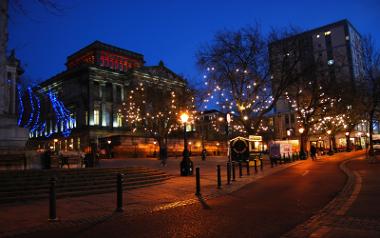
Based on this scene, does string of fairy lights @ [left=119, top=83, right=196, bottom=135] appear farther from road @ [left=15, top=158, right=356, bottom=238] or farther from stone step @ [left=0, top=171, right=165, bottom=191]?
road @ [left=15, top=158, right=356, bottom=238]

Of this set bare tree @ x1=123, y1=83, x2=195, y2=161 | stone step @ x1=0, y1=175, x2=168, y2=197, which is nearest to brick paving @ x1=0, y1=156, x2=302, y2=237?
stone step @ x1=0, y1=175, x2=168, y2=197

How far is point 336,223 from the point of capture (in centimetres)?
745

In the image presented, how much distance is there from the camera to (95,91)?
3137 inches

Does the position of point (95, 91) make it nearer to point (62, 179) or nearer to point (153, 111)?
→ point (153, 111)

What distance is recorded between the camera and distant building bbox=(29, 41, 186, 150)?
77562mm

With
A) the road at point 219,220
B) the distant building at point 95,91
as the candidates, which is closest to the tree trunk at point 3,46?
the road at point 219,220

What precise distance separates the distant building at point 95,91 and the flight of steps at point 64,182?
57.6 metres

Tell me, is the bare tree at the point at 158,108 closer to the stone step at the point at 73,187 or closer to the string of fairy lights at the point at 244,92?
the string of fairy lights at the point at 244,92

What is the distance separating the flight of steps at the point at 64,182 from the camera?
13.0 m

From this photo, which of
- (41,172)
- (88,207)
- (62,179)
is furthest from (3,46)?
(88,207)

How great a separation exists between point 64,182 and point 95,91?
67.3 meters

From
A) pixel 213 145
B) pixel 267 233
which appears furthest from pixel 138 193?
pixel 213 145

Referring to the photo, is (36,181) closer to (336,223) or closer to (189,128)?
(336,223)

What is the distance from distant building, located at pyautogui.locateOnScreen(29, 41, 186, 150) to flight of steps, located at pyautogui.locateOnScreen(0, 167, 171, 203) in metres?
57.6
